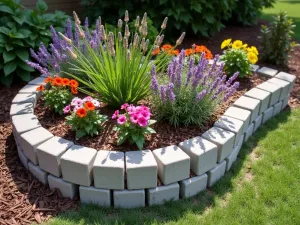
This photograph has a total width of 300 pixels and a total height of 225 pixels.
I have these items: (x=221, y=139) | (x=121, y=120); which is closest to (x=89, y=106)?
(x=121, y=120)

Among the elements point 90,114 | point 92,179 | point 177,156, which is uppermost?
point 90,114

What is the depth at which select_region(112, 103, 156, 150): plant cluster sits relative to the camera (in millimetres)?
2293

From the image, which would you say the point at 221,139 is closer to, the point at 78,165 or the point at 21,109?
the point at 78,165

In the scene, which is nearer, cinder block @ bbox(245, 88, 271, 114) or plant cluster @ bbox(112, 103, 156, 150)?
plant cluster @ bbox(112, 103, 156, 150)

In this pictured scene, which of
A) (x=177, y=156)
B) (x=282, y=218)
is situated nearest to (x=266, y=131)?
(x=282, y=218)

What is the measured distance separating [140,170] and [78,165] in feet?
1.42

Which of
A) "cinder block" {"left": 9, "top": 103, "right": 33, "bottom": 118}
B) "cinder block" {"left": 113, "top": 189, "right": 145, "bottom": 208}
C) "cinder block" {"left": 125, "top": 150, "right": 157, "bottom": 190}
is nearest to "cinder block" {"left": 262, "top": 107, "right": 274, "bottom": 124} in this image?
"cinder block" {"left": 125, "top": 150, "right": 157, "bottom": 190}

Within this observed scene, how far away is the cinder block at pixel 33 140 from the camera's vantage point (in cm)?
242

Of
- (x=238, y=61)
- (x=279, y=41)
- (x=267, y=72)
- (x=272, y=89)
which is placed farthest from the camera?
(x=279, y=41)

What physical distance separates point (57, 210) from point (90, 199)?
9.6 inches

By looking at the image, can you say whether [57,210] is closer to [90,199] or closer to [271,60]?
[90,199]

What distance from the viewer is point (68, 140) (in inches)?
99.0

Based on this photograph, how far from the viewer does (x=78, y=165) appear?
219 centimetres

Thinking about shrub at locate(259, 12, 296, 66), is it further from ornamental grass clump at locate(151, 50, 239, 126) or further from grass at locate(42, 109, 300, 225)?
ornamental grass clump at locate(151, 50, 239, 126)
